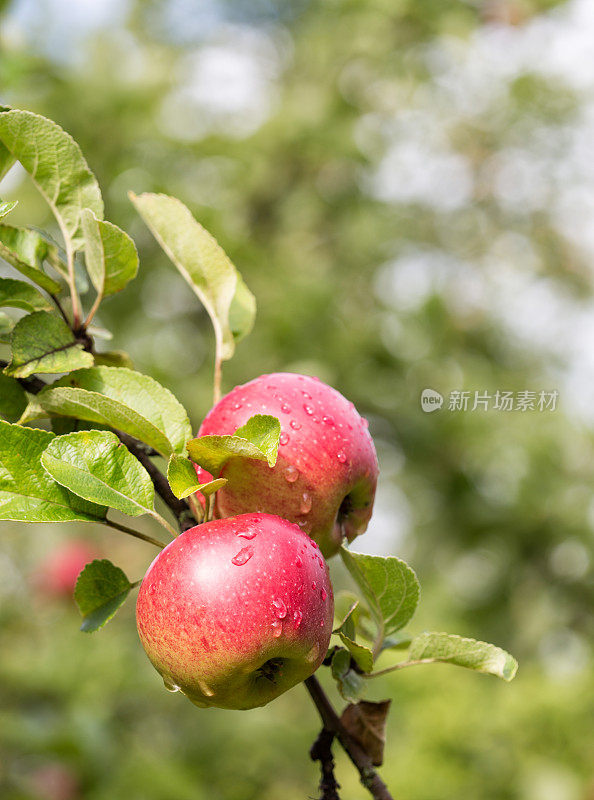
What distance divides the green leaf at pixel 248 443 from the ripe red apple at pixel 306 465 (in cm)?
5

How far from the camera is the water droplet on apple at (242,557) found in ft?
1.29

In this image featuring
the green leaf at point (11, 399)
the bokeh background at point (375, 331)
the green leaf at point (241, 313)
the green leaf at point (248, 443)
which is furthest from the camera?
the bokeh background at point (375, 331)

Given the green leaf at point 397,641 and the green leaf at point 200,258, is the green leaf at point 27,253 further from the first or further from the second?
the green leaf at point 397,641

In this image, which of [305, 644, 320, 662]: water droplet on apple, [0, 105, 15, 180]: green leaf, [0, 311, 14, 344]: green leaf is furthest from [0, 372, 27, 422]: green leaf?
[305, 644, 320, 662]: water droplet on apple

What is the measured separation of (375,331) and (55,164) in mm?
2905

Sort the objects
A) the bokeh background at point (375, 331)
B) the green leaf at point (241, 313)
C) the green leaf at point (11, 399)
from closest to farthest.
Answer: the green leaf at point (11, 399) → the green leaf at point (241, 313) → the bokeh background at point (375, 331)

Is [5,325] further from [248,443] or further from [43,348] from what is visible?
[248,443]

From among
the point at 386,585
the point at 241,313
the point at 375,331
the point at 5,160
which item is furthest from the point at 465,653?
the point at 375,331

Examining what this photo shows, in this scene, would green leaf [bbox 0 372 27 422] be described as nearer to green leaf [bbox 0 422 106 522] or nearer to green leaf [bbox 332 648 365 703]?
green leaf [bbox 0 422 106 522]

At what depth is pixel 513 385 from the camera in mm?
3828

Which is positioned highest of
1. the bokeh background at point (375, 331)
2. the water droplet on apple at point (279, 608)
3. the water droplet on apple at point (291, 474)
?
the water droplet on apple at point (291, 474)

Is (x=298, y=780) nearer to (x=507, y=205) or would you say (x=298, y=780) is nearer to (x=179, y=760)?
(x=179, y=760)

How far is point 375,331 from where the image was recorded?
3336 millimetres

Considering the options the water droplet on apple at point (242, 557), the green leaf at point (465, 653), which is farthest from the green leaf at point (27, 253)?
the green leaf at point (465, 653)
